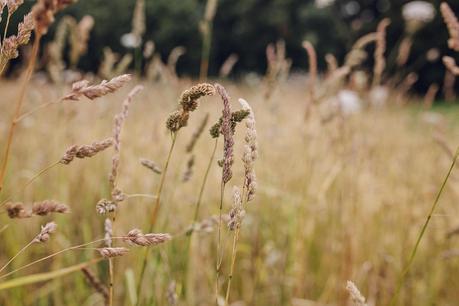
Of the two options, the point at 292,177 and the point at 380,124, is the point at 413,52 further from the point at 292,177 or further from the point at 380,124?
the point at 292,177

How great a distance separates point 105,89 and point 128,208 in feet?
5.56

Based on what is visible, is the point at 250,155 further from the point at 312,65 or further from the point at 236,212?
the point at 312,65

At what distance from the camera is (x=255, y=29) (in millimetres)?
20812

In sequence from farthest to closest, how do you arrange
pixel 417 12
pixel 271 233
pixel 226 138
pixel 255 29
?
pixel 255 29, pixel 417 12, pixel 271 233, pixel 226 138

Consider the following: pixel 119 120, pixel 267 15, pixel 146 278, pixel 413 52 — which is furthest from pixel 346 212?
pixel 267 15

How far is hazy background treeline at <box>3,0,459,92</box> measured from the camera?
56.1ft

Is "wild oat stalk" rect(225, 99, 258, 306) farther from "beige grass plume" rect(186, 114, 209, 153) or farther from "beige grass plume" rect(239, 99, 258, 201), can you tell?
"beige grass plume" rect(186, 114, 209, 153)

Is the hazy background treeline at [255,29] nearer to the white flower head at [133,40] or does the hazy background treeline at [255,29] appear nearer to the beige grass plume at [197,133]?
the white flower head at [133,40]

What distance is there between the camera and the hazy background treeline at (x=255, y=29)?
56.1ft

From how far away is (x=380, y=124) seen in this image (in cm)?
563

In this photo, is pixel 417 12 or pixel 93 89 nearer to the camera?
pixel 93 89

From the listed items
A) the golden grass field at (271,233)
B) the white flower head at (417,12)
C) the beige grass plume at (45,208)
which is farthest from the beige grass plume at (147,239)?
the white flower head at (417,12)

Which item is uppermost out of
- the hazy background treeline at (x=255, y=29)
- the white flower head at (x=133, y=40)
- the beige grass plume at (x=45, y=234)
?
the hazy background treeline at (x=255, y=29)

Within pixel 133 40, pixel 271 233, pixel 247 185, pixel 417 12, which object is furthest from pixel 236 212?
pixel 417 12
